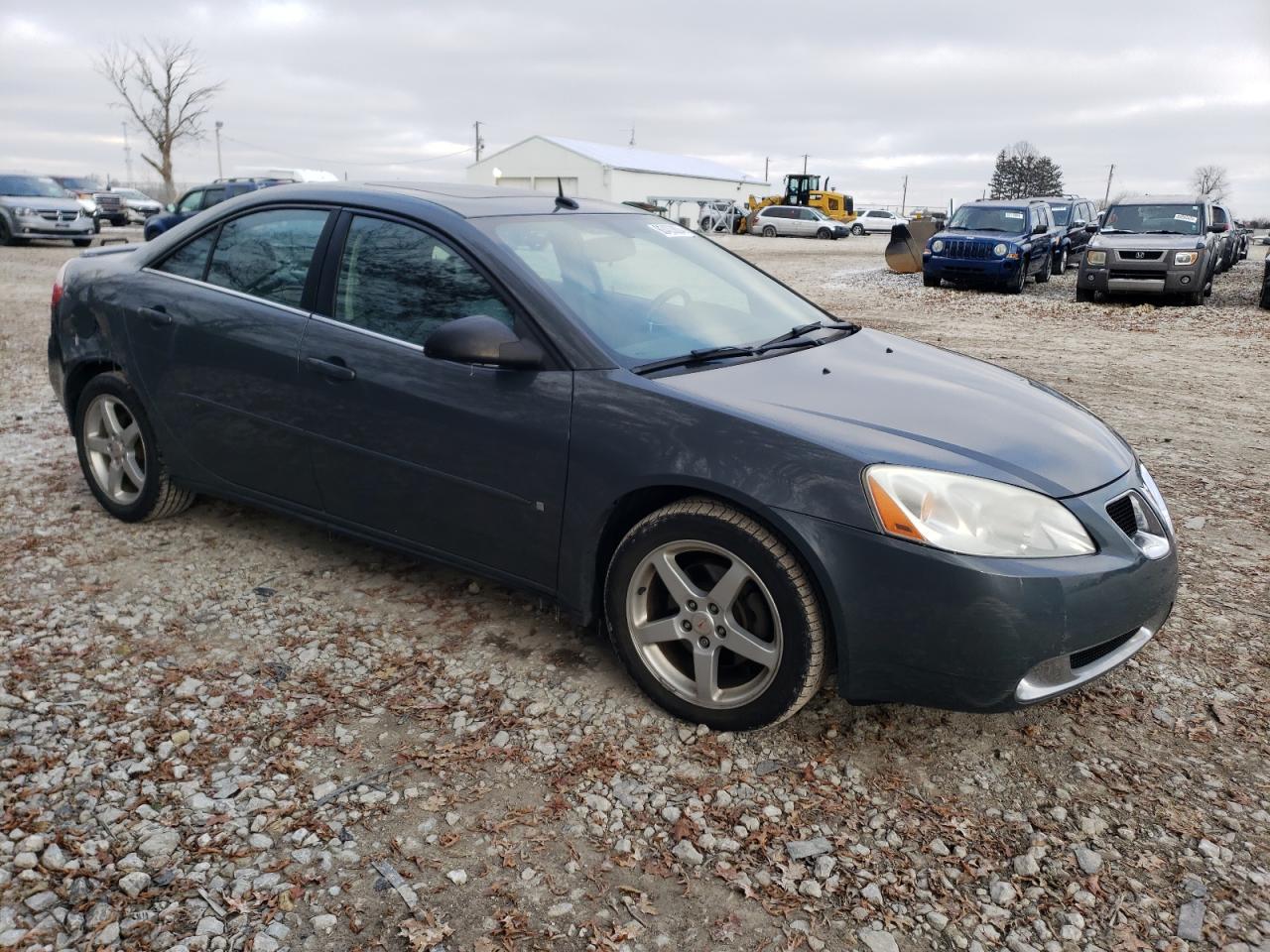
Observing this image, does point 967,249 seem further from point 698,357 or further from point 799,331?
point 698,357

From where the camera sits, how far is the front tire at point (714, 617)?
2725mm

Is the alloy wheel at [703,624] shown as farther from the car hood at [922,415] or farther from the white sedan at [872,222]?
the white sedan at [872,222]

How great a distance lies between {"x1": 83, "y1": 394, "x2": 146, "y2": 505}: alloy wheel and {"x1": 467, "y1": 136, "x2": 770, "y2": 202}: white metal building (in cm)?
5253

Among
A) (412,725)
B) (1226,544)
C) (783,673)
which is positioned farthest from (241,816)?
(1226,544)

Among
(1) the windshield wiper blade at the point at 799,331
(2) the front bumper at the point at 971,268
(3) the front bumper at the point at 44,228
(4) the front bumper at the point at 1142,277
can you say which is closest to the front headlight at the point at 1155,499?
(1) the windshield wiper blade at the point at 799,331

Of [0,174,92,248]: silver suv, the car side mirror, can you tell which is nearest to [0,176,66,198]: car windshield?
[0,174,92,248]: silver suv

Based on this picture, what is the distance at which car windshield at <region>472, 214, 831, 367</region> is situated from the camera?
3262mm

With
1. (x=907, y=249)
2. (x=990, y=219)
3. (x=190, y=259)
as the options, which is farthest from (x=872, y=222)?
(x=190, y=259)

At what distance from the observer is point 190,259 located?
418 centimetres

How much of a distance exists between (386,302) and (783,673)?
1.93 meters

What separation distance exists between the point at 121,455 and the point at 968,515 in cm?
380

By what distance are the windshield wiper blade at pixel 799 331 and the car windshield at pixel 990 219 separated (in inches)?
629

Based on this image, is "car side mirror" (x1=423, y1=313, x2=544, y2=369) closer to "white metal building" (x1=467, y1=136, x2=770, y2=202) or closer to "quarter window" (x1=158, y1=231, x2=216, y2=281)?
"quarter window" (x1=158, y1=231, x2=216, y2=281)

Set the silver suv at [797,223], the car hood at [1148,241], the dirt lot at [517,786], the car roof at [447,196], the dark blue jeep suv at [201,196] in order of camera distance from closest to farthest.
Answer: the dirt lot at [517,786] → the car roof at [447,196] → the car hood at [1148,241] → the dark blue jeep suv at [201,196] → the silver suv at [797,223]
